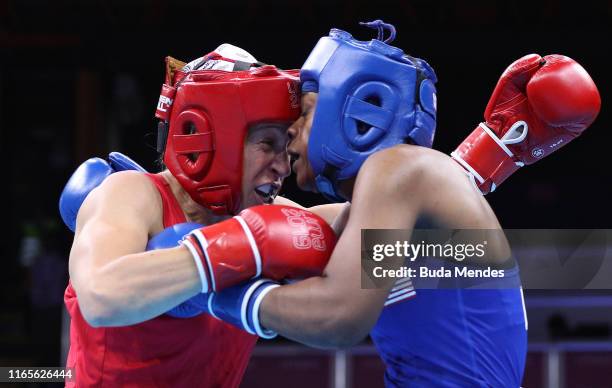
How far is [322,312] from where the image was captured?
1938 mm

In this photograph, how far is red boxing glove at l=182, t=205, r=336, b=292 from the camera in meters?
2.04

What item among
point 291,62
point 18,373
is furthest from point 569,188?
point 18,373

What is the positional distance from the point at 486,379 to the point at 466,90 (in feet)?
20.9

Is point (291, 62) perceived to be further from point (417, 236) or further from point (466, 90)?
point (417, 236)

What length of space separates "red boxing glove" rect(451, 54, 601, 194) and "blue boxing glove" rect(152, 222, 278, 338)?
1.27 meters

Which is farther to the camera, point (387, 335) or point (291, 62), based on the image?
point (291, 62)

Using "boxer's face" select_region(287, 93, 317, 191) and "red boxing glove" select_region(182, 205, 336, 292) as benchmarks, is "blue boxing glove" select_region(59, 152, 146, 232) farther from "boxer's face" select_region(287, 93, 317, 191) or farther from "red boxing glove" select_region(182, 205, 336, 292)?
"red boxing glove" select_region(182, 205, 336, 292)

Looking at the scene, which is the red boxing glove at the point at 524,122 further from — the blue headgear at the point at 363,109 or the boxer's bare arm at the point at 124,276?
the boxer's bare arm at the point at 124,276

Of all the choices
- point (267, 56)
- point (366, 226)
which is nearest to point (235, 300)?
point (366, 226)

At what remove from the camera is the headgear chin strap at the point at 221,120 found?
98.7 inches

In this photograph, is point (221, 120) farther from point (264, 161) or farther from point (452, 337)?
point (452, 337)

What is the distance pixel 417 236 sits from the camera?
6.77ft

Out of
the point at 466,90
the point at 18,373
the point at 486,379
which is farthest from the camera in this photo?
the point at 466,90

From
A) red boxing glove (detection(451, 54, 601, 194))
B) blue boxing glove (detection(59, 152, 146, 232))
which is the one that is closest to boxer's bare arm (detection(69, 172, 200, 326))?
blue boxing glove (detection(59, 152, 146, 232))
